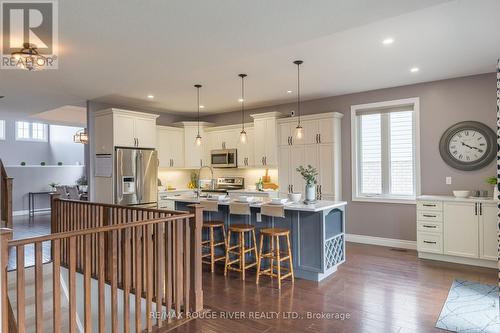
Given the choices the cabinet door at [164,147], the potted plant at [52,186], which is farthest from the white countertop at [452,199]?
the potted plant at [52,186]

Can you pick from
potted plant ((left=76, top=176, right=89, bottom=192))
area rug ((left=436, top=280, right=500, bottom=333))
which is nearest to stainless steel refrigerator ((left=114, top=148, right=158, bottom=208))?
potted plant ((left=76, top=176, right=89, bottom=192))

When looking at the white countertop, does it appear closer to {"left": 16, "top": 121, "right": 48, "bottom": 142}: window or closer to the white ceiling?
the white ceiling

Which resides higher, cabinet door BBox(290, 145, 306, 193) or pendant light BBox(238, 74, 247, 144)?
pendant light BBox(238, 74, 247, 144)

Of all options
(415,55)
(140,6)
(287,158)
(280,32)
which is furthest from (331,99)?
(140,6)

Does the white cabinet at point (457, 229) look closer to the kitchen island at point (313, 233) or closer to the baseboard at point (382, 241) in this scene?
the baseboard at point (382, 241)

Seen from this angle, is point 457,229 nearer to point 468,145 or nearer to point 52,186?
point 468,145

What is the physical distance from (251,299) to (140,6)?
2.95 metres

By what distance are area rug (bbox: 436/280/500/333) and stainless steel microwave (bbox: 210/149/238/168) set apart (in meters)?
4.72

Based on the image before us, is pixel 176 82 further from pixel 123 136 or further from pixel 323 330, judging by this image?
pixel 323 330

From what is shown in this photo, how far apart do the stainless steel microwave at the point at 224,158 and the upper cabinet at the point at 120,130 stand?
1.67 metres

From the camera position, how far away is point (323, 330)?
276cm

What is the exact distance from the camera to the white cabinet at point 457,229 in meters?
4.32

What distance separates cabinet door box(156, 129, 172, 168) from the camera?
7.12m

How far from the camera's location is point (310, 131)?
20.1ft
